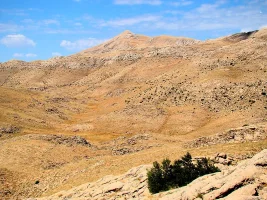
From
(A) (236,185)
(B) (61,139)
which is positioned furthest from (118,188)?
(B) (61,139)

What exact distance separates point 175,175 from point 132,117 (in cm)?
6052

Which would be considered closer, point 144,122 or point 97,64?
point 144,122

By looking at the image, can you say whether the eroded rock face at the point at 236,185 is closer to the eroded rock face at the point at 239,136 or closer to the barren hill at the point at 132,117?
the barren hill at the point at 132,117

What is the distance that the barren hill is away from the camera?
1576 inches

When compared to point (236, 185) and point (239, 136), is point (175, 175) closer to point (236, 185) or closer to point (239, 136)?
point (236, 185)

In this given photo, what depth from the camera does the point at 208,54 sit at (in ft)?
392

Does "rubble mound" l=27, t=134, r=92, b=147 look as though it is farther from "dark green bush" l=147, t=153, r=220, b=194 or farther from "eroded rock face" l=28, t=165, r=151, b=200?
"dark green bush" l=147, t=153, r=220, b=194

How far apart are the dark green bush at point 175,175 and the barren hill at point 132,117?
6904 mm

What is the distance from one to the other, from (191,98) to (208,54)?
40.4 m

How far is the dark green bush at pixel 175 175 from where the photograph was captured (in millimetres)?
21516

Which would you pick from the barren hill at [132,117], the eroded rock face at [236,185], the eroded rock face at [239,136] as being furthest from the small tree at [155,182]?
the eroded rock face at [239,136]

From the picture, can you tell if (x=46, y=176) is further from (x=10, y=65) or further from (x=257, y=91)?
(x=10, y=65)

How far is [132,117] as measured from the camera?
8262 centimetres

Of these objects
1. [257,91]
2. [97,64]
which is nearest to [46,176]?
[257,91]
